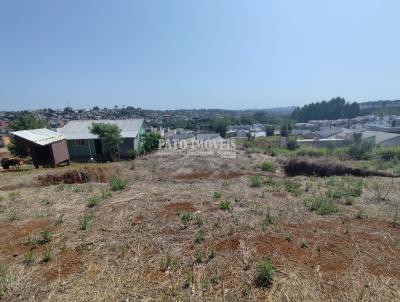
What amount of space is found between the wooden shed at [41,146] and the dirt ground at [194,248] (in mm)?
7559

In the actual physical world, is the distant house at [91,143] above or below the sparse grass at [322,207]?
below

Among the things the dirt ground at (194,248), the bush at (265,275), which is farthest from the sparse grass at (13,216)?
the bush at (265,275)

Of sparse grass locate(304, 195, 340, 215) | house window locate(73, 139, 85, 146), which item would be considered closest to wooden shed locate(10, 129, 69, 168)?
house window locate(73, 139, 85, 146)

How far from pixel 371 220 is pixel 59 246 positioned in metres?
5.64

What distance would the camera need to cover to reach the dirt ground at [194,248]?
9.51ft

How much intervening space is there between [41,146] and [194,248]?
12.7 meters

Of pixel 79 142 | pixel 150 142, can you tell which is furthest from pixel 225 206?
pixel 79 142

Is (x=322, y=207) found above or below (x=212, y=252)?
below

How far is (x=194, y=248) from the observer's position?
375 centimetres

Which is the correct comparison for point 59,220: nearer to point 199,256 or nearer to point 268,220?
point 199,256

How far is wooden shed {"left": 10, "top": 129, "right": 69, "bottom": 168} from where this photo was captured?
41.7 feet

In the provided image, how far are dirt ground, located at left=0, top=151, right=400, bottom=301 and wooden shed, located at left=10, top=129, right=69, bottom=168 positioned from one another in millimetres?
7559

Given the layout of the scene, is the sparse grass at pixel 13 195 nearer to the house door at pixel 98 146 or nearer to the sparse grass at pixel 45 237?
the sparse grass at pixel 45 237

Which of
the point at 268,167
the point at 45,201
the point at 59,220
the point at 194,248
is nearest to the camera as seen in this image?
the point at 194,248
